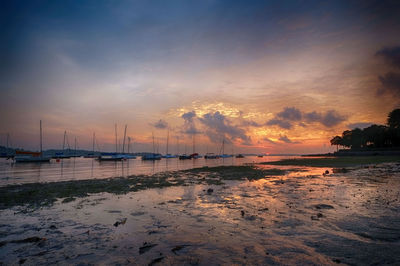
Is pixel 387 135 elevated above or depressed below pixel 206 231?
above

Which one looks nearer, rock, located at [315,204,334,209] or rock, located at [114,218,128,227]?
rock, located at [114,218,128,227]

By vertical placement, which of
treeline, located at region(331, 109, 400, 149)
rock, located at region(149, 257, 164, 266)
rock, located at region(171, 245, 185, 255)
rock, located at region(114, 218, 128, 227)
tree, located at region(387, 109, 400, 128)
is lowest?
rock, located at region(114, 218, 128, 227)

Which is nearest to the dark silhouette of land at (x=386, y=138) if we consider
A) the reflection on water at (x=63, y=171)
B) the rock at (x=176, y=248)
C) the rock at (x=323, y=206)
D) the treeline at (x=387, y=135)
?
the treeline at (x=387, y=135)

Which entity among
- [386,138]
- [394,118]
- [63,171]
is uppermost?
[394,118]

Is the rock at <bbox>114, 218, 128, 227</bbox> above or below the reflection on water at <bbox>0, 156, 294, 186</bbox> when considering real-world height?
above

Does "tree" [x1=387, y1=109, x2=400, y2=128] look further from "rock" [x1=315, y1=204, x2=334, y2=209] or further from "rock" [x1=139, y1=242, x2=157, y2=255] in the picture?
"rock" [x1=139, y1=242, x2=157, y2=255]

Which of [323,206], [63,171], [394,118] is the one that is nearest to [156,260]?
[323,206]

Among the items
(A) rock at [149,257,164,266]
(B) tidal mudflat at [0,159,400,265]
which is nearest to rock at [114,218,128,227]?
(B) tidal mudflat at [0,159,400,265]

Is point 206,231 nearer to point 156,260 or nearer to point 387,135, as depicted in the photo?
point 156,260

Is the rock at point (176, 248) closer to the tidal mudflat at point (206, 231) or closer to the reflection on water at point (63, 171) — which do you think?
the tidal mudflat at point (206, 231)

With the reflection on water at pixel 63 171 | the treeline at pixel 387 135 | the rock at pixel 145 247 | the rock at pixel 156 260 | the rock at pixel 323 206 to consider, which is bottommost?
the reflection on water at pixel 63 171

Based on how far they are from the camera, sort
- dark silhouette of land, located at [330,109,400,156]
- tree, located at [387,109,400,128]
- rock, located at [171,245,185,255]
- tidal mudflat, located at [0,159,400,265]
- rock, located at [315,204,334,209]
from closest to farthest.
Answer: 1. tidal mudflat, located at [0,159,400,265]
2. rock, located at [171,245,185,255]
3. rock, located at [315,204,334,209]
4. dark silhouette of land, located at [330,109,400,156]
5. tree, located at [387,109,400,128]

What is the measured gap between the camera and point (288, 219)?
10297mm

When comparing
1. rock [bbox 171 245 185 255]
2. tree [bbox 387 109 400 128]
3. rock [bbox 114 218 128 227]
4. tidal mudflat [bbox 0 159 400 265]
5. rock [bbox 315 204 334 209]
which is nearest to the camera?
tidal mudflat [bbox 0 159 400 265]
